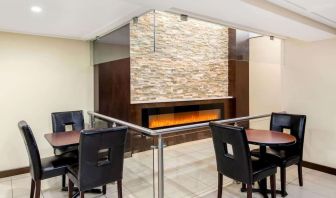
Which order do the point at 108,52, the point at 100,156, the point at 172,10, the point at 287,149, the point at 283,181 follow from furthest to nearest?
the point at 108,52
the point at 287,149
the point at 283,181
the point at 100,156
the point at 172,10

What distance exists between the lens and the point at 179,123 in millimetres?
5676

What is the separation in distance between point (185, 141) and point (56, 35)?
2748mm

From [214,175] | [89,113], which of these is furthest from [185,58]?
[214,175]

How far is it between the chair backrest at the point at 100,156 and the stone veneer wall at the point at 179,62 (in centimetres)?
235

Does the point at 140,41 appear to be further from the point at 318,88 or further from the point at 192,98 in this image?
the point at 318,88

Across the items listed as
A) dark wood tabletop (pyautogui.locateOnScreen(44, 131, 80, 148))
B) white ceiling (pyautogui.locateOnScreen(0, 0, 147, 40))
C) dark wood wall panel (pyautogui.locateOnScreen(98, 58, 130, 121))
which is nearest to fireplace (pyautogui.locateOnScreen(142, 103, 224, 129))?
dark wood wall panel (pyautogui.locateOnScreen(98, 58, 130, 121))

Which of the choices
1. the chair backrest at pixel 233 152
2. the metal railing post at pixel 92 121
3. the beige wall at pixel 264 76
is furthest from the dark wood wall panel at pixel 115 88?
the beige wall at pixel 264 76

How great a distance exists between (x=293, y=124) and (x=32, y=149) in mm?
3421

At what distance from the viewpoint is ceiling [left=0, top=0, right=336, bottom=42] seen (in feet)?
7.34

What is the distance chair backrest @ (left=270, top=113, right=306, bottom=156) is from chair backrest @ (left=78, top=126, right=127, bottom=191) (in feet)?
7.80

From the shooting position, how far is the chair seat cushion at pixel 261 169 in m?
2.44

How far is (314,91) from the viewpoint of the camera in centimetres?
381

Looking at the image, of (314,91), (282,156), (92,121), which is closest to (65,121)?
(92,121)

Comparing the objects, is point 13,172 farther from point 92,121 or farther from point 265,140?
point 265,140
